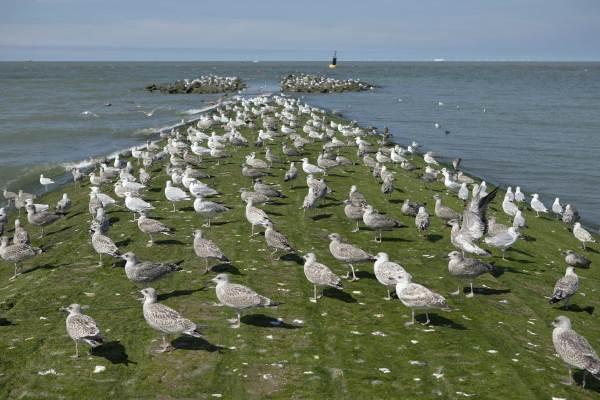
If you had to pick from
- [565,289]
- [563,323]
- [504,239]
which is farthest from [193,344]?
[504,239]

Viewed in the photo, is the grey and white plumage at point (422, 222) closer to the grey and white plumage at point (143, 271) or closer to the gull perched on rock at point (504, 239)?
the gull perched on rock at point (504, 239)

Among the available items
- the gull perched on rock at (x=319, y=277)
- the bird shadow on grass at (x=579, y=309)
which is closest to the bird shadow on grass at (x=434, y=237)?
the bird shadow on grass at (x=579, y=309)

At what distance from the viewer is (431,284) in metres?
19.8

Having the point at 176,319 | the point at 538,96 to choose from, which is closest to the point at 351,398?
the point at 176,319

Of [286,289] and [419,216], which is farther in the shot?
[419,216]

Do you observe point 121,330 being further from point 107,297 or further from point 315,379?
point 315,379

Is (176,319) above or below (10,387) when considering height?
above

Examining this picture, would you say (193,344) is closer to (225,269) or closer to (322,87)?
(225,269)

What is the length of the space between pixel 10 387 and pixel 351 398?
25.6 feet

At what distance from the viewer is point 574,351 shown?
13320mm

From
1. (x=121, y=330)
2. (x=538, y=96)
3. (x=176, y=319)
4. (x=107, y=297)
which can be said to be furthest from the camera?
(x=538, y=96)

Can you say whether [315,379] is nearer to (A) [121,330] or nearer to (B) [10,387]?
(A) [121,330]

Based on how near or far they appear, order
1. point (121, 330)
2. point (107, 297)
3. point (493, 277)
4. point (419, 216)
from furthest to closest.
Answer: point (419, 216) < point (493, 277) < point (107, 297) < point (121, 330)

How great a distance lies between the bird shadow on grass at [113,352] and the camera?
13734 millimetres
